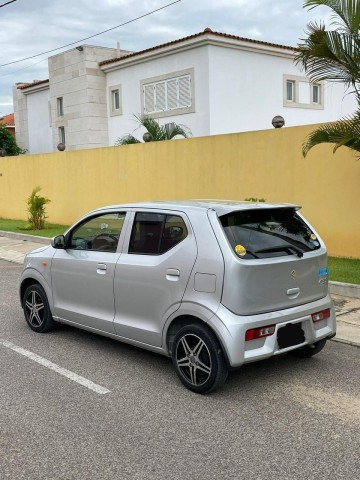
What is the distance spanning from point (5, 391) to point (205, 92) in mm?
19140

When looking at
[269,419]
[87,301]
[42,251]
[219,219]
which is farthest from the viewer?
[42,251]

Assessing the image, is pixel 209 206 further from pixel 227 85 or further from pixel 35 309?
pixel 227 85

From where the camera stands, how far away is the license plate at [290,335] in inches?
175

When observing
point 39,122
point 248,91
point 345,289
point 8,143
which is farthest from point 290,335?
point 8,143

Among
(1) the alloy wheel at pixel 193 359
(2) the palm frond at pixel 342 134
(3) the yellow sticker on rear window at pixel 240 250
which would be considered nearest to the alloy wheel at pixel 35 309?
(1) the alloy wheel at pixel 193 359

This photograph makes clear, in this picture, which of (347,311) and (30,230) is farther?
(30,230)

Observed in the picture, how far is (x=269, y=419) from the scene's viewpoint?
401cm

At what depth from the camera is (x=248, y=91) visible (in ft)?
76.8

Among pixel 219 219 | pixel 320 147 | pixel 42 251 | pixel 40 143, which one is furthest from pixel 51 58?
pixel 219 219

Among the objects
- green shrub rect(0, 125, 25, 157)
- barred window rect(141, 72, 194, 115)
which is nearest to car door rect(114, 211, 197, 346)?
barred window rect(141, 72, 194, 115)

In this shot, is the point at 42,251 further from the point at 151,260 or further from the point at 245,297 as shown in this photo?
the point at 245,297

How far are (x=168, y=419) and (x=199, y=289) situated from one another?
106 cm

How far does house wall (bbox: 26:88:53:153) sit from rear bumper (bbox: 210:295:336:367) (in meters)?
30.3

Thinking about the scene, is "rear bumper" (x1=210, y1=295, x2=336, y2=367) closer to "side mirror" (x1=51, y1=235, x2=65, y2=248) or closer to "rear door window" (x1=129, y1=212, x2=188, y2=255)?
"rear door window" (x1=129, y1=212, x2=188, y2=255)
